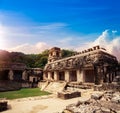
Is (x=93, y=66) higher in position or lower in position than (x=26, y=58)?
lower

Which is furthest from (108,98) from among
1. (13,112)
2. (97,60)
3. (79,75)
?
(79,75)

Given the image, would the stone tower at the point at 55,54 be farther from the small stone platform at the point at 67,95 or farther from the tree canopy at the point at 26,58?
the small stone platform at the point at 67,95

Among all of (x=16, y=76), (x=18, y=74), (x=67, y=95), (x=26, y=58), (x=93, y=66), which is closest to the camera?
(x=67, y=95)

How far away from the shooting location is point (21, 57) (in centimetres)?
5312

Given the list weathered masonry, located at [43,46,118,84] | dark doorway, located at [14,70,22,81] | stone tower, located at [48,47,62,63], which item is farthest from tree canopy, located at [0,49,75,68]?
weathered masonry, located at [43,46,118,84]

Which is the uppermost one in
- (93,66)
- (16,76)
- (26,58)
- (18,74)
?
(26,58)

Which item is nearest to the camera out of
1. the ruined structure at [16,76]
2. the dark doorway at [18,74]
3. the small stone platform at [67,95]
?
the small stone platform at [67,95]

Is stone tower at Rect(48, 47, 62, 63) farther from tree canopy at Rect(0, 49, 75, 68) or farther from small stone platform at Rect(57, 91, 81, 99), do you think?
small stone platform at Rect(57, 91, 81, 99)

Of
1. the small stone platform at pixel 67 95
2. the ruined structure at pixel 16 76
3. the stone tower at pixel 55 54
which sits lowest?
the small stone platform at pixel 67 95

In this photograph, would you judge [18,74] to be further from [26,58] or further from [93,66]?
[93,66]

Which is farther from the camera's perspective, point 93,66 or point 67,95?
point 93,66

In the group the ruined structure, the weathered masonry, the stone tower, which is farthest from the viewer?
the stone tower

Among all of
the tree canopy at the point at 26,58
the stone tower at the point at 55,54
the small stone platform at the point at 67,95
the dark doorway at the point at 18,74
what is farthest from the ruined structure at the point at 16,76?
the small stone platform at the point at 67,95

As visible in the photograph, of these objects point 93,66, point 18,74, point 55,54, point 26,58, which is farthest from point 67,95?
point 26,58
